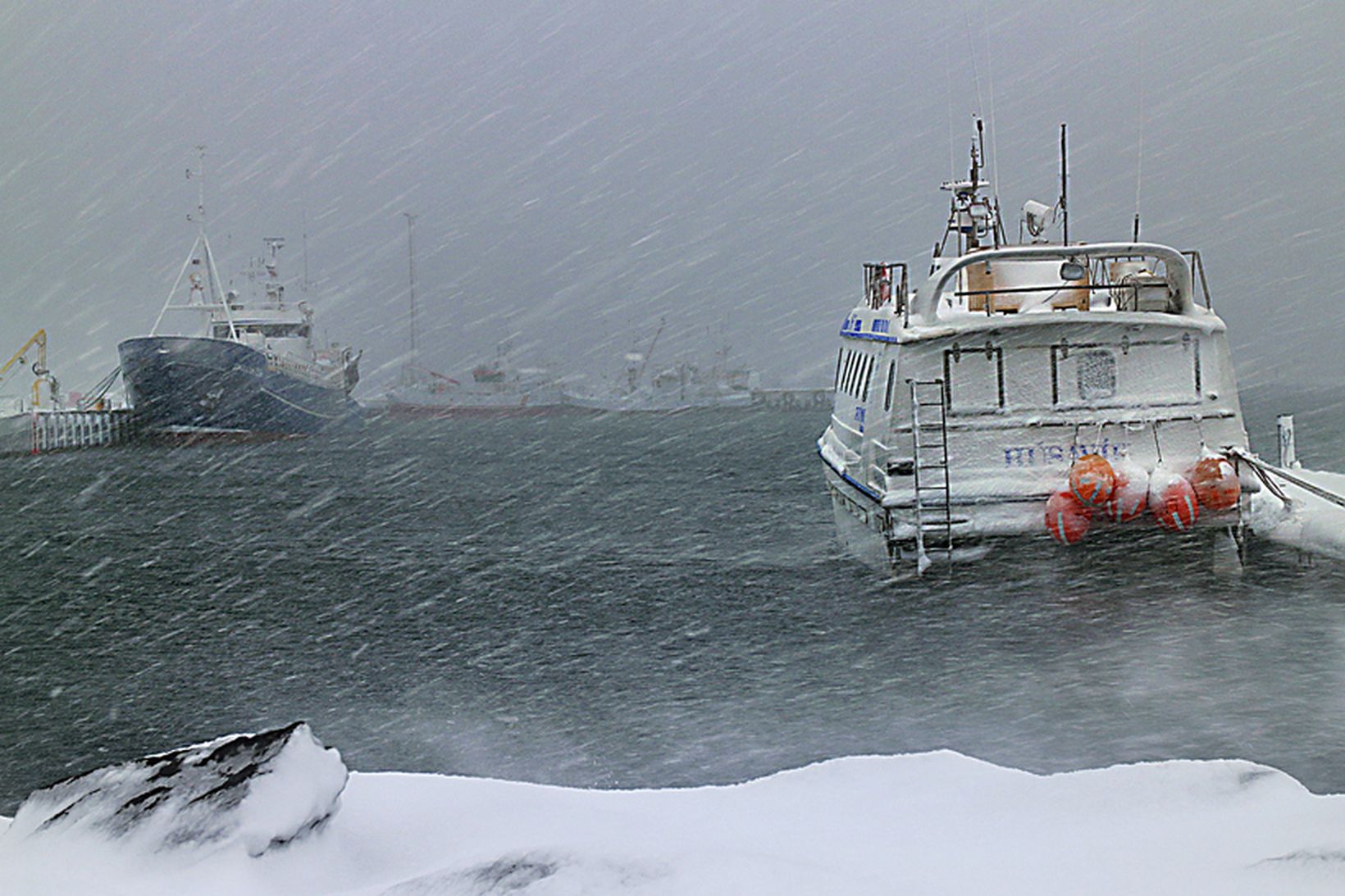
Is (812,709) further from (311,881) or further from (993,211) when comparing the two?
(993,211)

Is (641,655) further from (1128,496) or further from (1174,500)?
(1174,500)

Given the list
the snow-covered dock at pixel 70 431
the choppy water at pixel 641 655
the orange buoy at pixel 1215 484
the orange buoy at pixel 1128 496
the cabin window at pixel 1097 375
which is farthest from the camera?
the snow-covered dock at pixel 70 431

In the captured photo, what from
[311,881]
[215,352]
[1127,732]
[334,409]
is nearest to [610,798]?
[311,881]

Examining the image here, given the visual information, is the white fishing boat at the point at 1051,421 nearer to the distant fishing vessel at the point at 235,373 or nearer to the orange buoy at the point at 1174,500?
the orange buoy at the point at 1174,500

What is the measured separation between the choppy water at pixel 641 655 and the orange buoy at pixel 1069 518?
1401 mm

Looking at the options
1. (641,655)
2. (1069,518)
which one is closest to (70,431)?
(641,655)

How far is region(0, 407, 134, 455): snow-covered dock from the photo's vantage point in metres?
96.4

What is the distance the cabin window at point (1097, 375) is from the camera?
1778 centimetres

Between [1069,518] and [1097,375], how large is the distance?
7.30ft

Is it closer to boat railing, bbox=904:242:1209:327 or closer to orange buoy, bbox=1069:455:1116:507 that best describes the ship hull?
boat railing, bbox=904:242:1209:327

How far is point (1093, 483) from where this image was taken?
1700 centimetres

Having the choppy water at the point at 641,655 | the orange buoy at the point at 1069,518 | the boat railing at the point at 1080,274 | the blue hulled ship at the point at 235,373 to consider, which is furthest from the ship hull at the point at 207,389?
the orange buoy at the point at 1069,518

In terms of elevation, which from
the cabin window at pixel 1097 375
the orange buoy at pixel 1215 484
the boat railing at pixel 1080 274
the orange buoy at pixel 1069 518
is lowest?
the orange buoy at pixel 1069 518

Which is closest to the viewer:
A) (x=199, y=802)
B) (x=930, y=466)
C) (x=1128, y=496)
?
(x=199, y=802)
